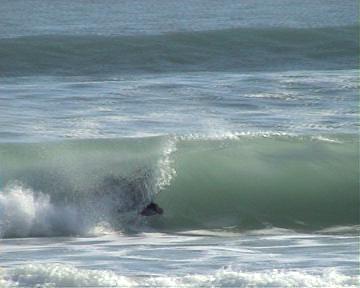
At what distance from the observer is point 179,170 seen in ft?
54.9

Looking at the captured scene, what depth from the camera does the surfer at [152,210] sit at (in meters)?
15.2

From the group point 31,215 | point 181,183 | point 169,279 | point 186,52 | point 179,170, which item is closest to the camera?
point 169,279

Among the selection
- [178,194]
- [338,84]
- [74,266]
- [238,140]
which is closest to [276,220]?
[178,194]

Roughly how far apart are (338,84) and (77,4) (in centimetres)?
1750

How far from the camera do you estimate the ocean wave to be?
28078mm

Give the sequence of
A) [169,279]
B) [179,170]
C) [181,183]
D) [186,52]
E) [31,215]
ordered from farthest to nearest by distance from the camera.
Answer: [186,52] → [179,170] → [181,183] → [31,215] → [169,279]

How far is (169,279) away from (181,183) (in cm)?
518

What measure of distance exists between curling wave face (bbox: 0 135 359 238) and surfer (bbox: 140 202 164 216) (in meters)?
0.07

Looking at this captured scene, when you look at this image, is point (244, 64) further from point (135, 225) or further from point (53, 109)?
point (135, 225)

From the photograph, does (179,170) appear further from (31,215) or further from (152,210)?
(31,215)

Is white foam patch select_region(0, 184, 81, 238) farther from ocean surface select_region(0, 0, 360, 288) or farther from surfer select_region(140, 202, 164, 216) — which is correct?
surfer select_region(140, 202, 164, 216)

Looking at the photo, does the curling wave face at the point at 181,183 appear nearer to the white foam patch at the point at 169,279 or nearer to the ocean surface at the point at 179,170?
the ocean surface at the point at 179,170

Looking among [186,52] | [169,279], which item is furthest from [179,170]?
[186,52]

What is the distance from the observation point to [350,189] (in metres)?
16.5
